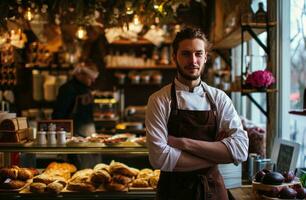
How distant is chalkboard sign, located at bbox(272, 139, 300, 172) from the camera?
114 inches

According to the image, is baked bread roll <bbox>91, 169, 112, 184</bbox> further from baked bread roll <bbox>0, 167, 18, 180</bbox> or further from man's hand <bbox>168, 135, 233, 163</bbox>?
man's hand <bbox>168, 135, 233, 163</bbox>

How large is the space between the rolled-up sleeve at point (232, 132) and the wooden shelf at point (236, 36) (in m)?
1.17

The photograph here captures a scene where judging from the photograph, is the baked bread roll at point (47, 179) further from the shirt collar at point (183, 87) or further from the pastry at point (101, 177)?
the shirt collar at point (183, 87)

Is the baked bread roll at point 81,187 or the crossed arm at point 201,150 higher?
the crossed arm at point 201,150

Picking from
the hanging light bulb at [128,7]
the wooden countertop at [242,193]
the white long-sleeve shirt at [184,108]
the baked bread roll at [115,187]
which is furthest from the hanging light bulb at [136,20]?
the white long-sleeve shirt at [184,108]

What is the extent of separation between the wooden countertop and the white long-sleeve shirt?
39cm

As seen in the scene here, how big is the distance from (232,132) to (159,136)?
0.39m

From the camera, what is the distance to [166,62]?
7.33 m

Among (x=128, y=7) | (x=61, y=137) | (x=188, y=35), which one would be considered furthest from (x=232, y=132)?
(x=128, y=7)

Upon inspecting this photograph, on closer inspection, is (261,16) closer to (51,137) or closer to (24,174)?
(51,137)

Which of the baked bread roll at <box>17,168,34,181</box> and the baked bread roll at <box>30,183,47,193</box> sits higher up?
the baked bread roll at <box>17,168,34,181</box>

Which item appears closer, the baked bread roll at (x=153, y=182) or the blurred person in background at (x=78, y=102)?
the baked bread roll at (x=153, y=182)

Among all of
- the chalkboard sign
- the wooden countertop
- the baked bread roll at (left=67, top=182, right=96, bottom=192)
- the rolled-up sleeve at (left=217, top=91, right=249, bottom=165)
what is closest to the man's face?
the rolled-up sleeve at (left=217, top=91, right=249, bottom=165)

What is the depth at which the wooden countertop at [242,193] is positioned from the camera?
274 cm
